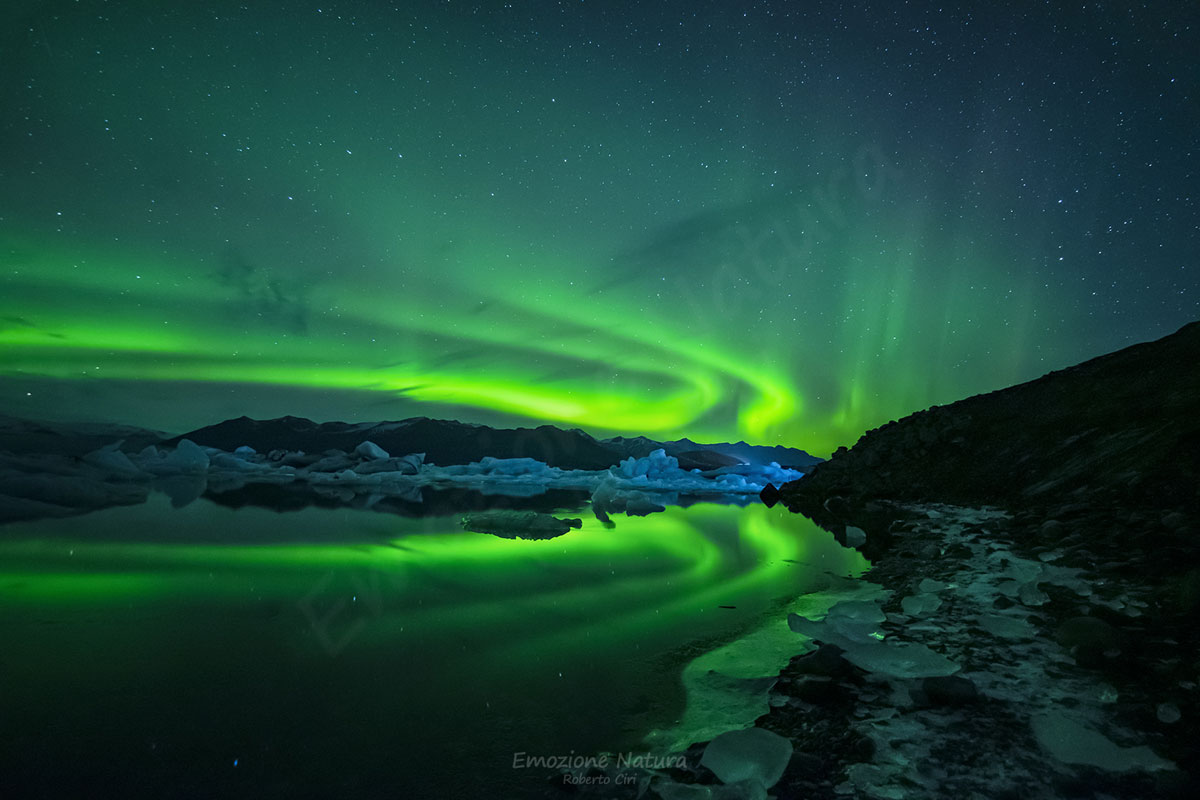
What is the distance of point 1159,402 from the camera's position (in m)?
9.28

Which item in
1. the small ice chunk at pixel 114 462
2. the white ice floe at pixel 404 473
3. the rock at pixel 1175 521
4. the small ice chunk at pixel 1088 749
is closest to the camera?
the small ice chunk at pixel 1088 749

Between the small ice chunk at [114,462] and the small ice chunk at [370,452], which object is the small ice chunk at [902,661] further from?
the small ice chunk at [370,452]

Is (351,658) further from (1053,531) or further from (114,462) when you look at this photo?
(114,462)

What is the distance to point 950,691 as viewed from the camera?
2.48 metres

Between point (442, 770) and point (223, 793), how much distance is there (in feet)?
2.68

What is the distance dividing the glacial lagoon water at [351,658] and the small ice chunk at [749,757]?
0.38m

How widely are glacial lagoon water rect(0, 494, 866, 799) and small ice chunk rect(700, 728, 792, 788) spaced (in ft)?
1.26

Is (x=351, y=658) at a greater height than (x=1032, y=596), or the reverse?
(x=1032, y=596)

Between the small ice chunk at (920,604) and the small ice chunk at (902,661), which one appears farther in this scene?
the small ice chunk at (920,604)

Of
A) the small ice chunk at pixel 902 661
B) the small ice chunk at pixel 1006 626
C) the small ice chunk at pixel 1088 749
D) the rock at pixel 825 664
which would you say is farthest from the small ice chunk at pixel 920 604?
the small ice chunk at pixel 1088 749

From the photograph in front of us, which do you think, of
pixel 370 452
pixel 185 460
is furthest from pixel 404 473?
pixel 185 460

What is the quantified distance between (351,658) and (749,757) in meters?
2.65

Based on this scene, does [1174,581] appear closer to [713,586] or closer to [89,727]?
[713,586]

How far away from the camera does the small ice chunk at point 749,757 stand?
6.30 feet
